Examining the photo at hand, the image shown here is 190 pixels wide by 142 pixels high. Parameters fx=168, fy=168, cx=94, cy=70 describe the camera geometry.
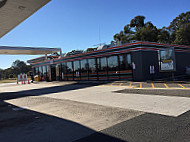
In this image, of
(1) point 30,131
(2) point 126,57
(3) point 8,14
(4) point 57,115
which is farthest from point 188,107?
(2) point 126,57

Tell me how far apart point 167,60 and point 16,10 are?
482 inches

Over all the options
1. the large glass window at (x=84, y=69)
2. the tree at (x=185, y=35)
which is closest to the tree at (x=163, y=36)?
the tree at (x=185, y=35)

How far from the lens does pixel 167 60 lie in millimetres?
14711

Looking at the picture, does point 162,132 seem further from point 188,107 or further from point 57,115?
point 57,115

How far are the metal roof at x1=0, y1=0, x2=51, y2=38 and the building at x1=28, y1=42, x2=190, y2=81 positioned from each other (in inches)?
419

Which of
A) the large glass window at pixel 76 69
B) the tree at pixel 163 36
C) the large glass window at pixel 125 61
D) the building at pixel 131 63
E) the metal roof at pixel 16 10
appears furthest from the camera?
the tree at pixel 163 36

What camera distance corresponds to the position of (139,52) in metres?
16.8

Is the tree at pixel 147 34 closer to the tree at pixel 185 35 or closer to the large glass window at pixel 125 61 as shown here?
the tree at pixel 185 35

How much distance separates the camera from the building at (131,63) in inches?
603

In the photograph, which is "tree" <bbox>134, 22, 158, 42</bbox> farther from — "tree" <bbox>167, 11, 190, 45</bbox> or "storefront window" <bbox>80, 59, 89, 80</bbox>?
"storefront window" <bbox>80, 59, 89, 80</bbox>

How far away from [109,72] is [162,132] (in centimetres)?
1574

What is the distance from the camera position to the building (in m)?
15.3

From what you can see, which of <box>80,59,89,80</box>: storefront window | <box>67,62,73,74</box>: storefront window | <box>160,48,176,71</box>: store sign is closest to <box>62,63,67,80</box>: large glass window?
<box>67,62,73,74</box>: storefront window

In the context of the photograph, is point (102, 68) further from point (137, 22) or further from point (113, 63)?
point (137, 22)
